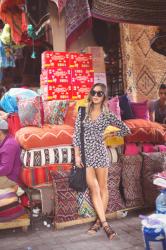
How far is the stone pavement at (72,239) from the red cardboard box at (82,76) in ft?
8.98

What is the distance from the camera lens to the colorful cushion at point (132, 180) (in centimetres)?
507

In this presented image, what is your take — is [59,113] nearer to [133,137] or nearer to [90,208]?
[133,137]

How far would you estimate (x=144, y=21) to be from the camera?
3.94 meters

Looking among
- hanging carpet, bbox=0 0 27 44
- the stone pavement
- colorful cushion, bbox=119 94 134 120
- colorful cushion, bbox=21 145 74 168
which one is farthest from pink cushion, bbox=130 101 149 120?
hanging carpet, bbox=0 0 27 44

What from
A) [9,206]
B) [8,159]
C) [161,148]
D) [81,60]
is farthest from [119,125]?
[81,60]

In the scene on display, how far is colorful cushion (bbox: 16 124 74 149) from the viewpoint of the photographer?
15.5ft

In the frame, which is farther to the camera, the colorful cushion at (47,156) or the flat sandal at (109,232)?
the colorful cushion at (47,156)

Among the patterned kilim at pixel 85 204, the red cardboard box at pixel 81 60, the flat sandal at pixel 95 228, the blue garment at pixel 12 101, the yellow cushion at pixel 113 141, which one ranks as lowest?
the flat sandal at pixel 95 228

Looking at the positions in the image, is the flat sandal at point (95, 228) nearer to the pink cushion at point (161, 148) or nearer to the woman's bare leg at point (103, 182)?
the woman's bare leg at point (103, 182)

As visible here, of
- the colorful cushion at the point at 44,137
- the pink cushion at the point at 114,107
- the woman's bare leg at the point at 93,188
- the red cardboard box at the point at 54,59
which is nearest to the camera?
the woman's bare leg at the point at 93,188

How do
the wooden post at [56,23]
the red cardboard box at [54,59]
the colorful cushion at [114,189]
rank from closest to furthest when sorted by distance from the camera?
the colorful cushion at [114,189], the wooden post at [56,23], the red cardboard box at [54,59]

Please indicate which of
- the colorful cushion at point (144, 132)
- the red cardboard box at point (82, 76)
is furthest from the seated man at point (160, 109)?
the red cardboard box at point (82, 76)

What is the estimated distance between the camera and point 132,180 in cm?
509

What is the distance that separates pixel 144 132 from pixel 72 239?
1.84m
